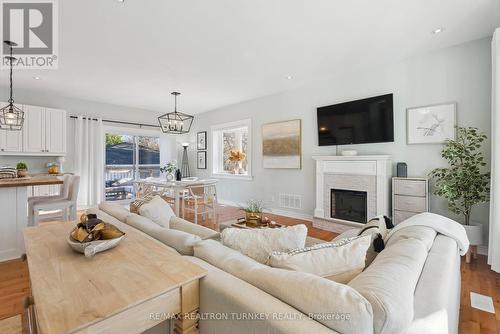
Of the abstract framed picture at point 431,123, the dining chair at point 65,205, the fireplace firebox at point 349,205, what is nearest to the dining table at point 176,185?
the dining chair at point 65,205

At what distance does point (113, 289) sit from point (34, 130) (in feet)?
17.3

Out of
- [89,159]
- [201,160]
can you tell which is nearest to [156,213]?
Answer: [89,159]

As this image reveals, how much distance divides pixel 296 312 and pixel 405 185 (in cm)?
298

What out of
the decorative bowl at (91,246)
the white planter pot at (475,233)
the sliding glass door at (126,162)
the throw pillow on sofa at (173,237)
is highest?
the sliding glass door at (126,162)

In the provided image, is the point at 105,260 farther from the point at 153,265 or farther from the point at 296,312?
the point at 296,312

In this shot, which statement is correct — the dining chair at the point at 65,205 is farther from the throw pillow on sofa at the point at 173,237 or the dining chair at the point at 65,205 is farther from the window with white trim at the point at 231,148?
the window with white trim at the point at 231,148

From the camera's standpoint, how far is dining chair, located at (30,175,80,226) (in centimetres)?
301

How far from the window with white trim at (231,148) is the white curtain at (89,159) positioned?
2.69m

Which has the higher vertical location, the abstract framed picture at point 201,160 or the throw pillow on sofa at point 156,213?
the abstract framed picture at point 201,160

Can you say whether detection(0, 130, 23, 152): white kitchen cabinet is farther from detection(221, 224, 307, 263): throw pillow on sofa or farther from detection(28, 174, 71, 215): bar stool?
detection(221, 224, 307, 263): throw pillow on sofa

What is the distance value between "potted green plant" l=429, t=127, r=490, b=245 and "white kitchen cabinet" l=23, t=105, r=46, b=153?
6630mm

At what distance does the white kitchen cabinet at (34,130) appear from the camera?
4.35 meters

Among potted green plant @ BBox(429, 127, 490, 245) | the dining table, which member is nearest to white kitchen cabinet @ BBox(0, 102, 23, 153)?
the dining table

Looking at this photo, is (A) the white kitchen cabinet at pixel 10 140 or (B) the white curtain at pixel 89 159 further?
(B) the white curtain at pixel 89 159
